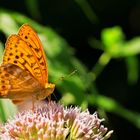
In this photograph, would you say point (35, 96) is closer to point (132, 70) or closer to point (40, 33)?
point (40, 33)

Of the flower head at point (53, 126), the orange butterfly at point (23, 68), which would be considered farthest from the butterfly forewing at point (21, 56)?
the flower head at point (53, 126)

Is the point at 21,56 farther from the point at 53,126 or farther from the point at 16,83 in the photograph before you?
the point at 53,126

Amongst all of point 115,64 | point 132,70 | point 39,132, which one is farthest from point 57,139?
point 115,64

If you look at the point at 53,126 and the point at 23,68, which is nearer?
the point at 53,126

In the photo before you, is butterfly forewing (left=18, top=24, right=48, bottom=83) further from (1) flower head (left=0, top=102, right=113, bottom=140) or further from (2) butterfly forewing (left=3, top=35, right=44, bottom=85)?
(1) flower head (left=0, top=102, right=113, bottom=140)

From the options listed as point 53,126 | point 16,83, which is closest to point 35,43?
point 16,83

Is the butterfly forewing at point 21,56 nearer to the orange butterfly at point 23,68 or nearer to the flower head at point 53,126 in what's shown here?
the orange butterfly at point 23,68

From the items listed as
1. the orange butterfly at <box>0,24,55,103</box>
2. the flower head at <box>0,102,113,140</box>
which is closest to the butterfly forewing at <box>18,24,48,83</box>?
the orange butterfly at <box>0,24,55,103</box>
